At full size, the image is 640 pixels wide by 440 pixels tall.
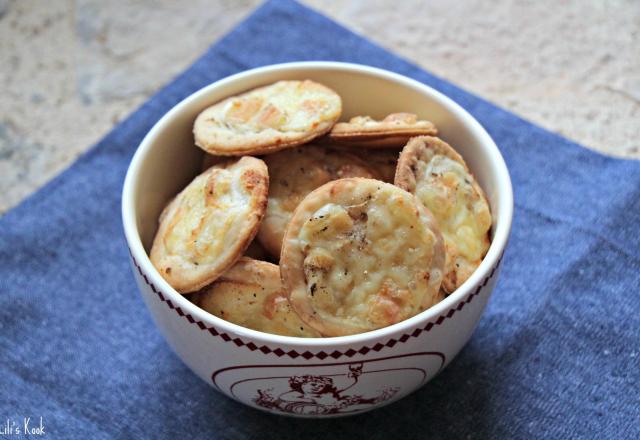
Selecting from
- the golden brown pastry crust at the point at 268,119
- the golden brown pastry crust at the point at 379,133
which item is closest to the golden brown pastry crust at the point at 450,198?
the golden brown pastry crust at the point at 379,133

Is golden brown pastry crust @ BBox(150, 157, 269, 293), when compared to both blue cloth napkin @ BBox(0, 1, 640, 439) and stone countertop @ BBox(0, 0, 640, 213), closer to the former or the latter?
blue cloth napkin @ BBox(0, 1, 640, 439)

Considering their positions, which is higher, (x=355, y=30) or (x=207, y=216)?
(x=207, y=216)

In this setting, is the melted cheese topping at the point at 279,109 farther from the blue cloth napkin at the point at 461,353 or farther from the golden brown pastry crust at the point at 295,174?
the blue cloth napkin at the point at 461,353

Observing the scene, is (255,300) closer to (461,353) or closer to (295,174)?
(295,174)

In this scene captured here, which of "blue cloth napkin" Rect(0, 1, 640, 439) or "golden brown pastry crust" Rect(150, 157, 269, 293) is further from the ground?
"golden brown pastry crust" Rect(150, 157, 269, 293)

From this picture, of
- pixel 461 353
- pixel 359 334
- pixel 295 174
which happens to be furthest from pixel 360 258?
pixel 461 353

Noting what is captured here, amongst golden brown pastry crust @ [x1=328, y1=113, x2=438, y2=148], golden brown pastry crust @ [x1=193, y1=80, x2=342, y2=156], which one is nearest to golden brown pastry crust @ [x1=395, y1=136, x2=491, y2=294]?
golden brown pastry crust @ [x1=328, y1=113, x2=438, y2=148]
